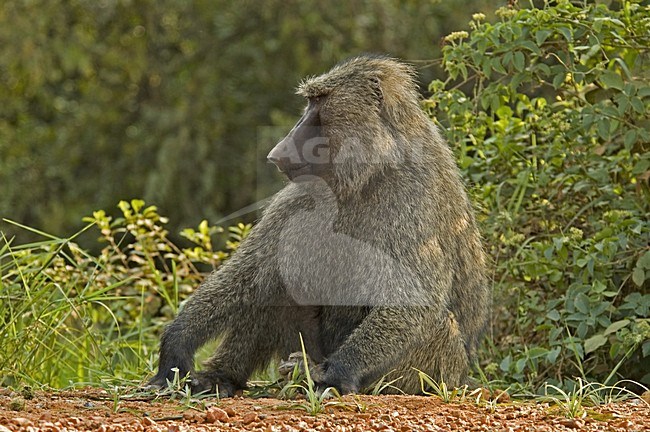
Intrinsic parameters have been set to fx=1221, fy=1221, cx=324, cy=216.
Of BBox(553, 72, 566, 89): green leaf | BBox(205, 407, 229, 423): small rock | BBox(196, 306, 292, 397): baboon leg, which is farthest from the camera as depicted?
BBox(553, 72, 566, 89): green leaf

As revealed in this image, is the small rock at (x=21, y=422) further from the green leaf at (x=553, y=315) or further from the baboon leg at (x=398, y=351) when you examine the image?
the green leaf at (x=553, y=315)

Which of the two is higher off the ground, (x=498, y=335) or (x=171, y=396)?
(x=171, y=396)

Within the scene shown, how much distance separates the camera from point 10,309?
4457 millimetres

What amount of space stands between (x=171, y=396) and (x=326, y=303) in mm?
678

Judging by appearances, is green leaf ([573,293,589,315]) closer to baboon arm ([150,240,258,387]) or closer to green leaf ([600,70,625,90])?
green leaf ([600,70,625,90])

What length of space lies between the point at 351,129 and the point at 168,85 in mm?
Result: 7609

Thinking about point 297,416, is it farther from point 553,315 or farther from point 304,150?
point 553,315

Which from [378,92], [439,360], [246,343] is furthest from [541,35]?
[246,343]

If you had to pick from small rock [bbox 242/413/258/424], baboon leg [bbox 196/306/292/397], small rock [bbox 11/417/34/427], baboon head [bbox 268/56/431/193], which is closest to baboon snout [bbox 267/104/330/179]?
baboon head [bbox 268/56/431/193]

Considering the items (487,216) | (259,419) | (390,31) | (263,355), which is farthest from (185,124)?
(259,419)

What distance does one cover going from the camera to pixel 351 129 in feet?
13.9

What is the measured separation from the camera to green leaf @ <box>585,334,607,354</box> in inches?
174

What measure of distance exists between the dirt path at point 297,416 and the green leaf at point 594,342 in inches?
24.5

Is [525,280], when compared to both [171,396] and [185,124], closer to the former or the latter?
[171,396]
